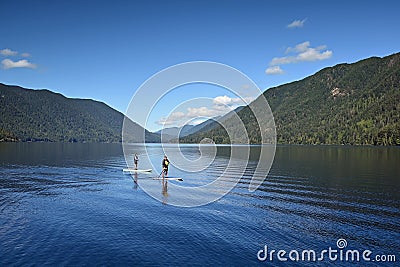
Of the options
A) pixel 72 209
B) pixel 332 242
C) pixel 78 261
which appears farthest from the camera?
pixel 72 209

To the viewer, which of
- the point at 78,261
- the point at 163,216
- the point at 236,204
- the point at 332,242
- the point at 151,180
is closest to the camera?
the point at 78,261

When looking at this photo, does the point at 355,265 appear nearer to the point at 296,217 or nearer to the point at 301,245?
the point at 301,245

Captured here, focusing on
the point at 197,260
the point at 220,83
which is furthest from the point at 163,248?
the point at 220,83

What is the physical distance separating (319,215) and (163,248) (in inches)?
668

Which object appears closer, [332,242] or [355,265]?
[355,265]

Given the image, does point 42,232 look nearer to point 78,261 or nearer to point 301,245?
point 78,261

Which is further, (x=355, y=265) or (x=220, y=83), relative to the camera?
(x=220, y=83)

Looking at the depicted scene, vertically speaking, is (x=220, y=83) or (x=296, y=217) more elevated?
(x=220, y=83)

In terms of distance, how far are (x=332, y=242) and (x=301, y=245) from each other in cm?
266

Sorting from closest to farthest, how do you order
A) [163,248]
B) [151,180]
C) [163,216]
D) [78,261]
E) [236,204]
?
[78,261], [163,248], [163,216], [236,204], [151,180]

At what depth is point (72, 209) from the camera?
102ft

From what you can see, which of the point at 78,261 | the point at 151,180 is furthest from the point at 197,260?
the point at 151,180

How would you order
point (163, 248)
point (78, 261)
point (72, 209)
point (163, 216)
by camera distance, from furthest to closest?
point (72, 209), point (163, 216), point (163, 248), point (78, 261)

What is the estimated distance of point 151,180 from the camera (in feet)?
177
